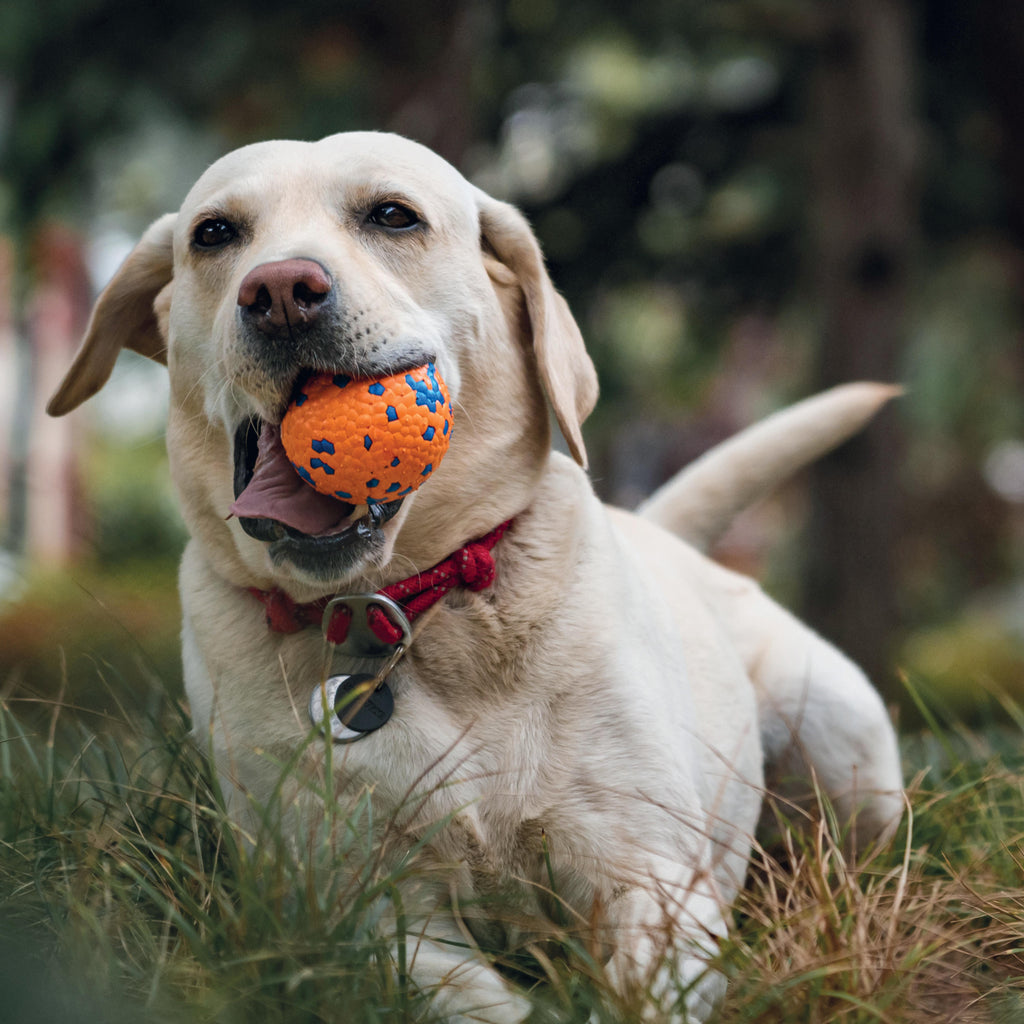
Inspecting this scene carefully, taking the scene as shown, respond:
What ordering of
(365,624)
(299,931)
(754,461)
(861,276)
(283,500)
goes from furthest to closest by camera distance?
(861,276) → (754,461) → (365,624) → (283,500) → (299,931)

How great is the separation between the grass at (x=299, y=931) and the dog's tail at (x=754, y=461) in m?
1.25

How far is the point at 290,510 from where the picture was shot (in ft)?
6.94

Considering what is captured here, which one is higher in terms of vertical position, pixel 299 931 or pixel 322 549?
pixel 322 549

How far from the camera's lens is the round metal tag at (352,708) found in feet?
7.02

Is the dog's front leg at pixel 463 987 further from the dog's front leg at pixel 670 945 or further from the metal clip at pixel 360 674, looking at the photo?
the metal clip at pixel 360 674

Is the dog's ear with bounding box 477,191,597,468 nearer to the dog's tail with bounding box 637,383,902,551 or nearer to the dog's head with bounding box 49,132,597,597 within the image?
the dog's head with bounding box 49,132,597,597

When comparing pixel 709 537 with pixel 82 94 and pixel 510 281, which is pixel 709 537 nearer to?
pixel 510 281

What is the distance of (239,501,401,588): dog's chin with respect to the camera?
6.88ft

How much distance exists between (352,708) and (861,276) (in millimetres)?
5727

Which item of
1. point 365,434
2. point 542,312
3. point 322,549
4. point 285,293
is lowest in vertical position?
point 322,549

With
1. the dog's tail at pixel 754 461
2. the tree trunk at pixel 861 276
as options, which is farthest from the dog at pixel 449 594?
the tree trunk at pixel 861 276

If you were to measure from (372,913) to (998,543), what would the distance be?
Result: 1533 cm

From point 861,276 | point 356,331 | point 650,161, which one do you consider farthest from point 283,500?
point 650,161

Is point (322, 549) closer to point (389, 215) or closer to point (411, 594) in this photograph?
point (411, 594)
